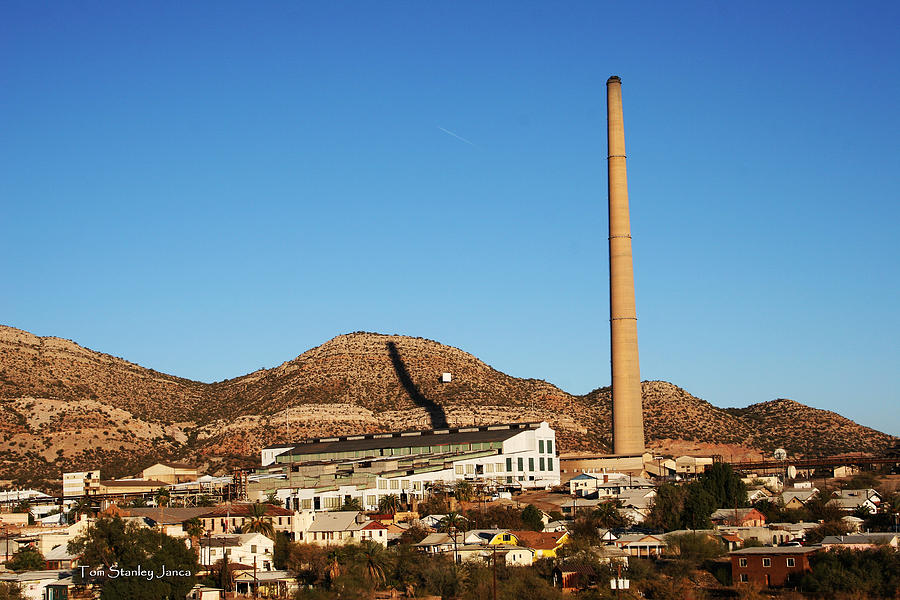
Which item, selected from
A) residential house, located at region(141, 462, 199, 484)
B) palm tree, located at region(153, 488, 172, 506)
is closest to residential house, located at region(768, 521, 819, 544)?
palm tree, located at region(153, 488, 172, 506)

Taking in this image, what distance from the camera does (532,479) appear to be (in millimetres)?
107125

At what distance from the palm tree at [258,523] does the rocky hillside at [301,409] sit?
50.1 metres

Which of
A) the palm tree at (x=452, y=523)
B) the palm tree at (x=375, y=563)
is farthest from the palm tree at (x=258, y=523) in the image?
the palm tree at (x=375, y=563)

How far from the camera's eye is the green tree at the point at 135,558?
5866cm

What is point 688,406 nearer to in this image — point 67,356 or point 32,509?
point 67,356

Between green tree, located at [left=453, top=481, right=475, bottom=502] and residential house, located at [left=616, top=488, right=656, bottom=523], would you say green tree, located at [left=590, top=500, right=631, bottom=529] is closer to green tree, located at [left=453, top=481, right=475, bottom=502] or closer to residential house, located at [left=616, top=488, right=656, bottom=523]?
residential house, located at [left=616, top=488, right=656, bottom=523]

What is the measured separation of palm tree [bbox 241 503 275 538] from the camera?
7519 cm

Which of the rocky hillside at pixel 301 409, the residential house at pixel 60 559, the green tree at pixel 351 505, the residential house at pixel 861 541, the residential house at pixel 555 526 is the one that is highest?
the rocky hillside at pixel 301 409

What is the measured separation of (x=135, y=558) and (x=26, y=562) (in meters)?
10.5

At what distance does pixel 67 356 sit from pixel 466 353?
52799 millimetres

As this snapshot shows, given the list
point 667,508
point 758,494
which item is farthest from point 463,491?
point 758,494

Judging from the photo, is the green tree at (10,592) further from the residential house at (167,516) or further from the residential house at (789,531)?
the residential house at (789,531)

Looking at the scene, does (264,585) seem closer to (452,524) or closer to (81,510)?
(452,524)

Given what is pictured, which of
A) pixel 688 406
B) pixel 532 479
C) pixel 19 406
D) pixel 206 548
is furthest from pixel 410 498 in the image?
pixel 688 406
